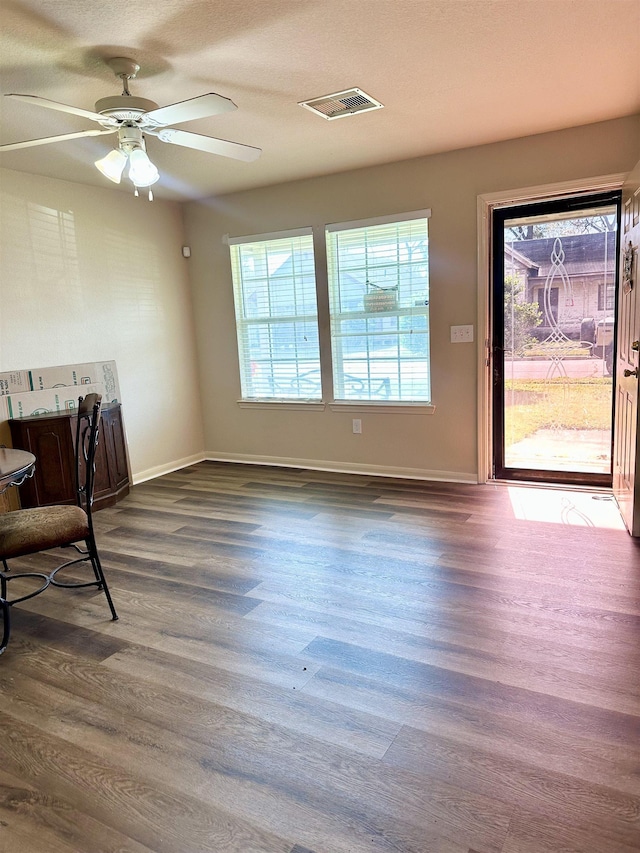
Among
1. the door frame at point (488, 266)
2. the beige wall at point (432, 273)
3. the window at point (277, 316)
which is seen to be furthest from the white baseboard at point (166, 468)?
the door frame at point (488, 266)

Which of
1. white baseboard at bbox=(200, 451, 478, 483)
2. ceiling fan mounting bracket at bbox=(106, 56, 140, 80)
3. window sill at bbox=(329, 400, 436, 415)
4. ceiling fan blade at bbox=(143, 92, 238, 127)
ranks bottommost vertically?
white baseboard at bbox=(200, 451, 478, 483)

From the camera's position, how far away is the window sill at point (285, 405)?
5.18 metres

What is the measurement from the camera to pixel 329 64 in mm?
2699

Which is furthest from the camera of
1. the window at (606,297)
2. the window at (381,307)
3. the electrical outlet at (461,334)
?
the window at (381,307)

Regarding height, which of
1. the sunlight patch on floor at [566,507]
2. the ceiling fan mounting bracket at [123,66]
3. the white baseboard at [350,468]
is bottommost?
the sunlight patch on floor at [566,507]

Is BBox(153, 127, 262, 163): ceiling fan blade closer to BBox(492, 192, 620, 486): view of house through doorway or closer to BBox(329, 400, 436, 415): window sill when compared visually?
BBox(492, 192, 620, 486): view of house through doorway

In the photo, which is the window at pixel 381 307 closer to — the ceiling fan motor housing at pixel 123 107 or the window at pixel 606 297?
the window at pixel 606 297

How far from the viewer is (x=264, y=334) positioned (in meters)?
5.40

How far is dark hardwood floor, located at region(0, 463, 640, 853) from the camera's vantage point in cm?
150

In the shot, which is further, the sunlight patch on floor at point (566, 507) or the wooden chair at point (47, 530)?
the sunlight patch on floor at point (566, 507)

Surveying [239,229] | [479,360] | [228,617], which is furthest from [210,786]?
[239,229]

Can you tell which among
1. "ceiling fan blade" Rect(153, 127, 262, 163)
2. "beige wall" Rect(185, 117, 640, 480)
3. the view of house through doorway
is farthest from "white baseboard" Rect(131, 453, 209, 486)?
"ceiling fan blade" Rect(153, 127, 262, 163)

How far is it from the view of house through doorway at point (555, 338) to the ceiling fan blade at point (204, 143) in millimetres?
2165

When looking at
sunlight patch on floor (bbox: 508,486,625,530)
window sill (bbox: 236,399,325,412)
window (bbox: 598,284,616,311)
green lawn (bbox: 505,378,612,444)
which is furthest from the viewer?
window sill (bbox: 236,399,325,412)
